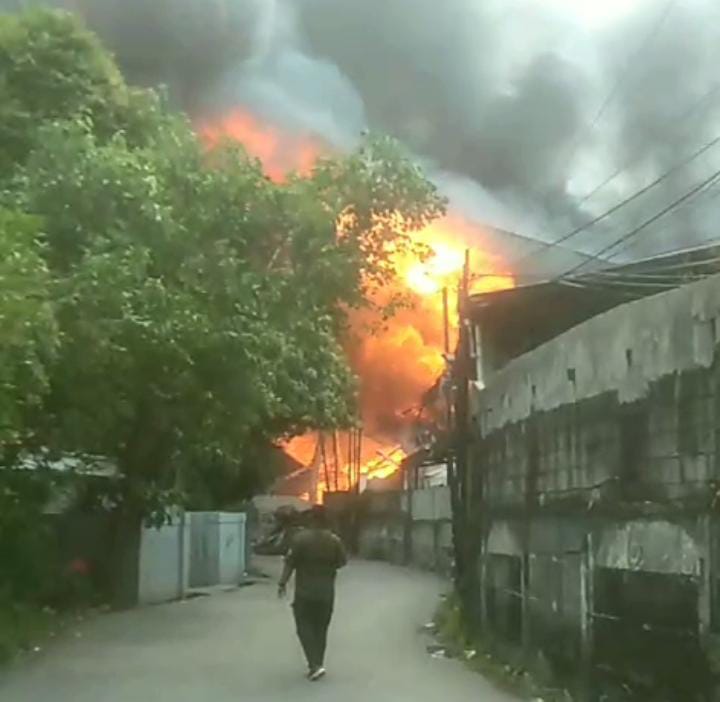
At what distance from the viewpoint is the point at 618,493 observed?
915 cm

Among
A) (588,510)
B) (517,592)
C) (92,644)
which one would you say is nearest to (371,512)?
(92,644)

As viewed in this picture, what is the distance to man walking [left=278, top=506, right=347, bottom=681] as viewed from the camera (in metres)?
11.8

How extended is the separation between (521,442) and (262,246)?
8.40 metres

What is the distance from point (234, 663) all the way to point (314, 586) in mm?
1985

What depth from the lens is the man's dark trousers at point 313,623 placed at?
1177cm

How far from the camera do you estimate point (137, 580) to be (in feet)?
71.9

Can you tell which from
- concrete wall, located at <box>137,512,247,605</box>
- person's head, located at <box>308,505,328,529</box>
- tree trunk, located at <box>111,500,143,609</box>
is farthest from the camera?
concrete wall, located at <box>137,512,247,605</box>

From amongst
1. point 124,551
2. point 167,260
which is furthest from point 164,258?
point 124,551

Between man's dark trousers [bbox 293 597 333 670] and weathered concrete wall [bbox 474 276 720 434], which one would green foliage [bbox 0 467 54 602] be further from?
weathered concrete wall [bbox 474 276 720 434]

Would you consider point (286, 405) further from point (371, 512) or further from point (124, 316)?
point (371, 512)

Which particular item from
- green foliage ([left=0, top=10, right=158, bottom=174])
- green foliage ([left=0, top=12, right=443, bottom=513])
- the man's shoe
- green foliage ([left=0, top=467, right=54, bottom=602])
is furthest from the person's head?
green foliage ([left=0, top=10, right=158, bottom=174])

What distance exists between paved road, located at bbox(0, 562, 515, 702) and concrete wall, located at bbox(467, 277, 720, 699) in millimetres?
1123

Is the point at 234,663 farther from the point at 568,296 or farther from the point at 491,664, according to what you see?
the point at 568,296

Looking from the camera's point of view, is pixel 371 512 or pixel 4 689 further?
pixel 371 512
